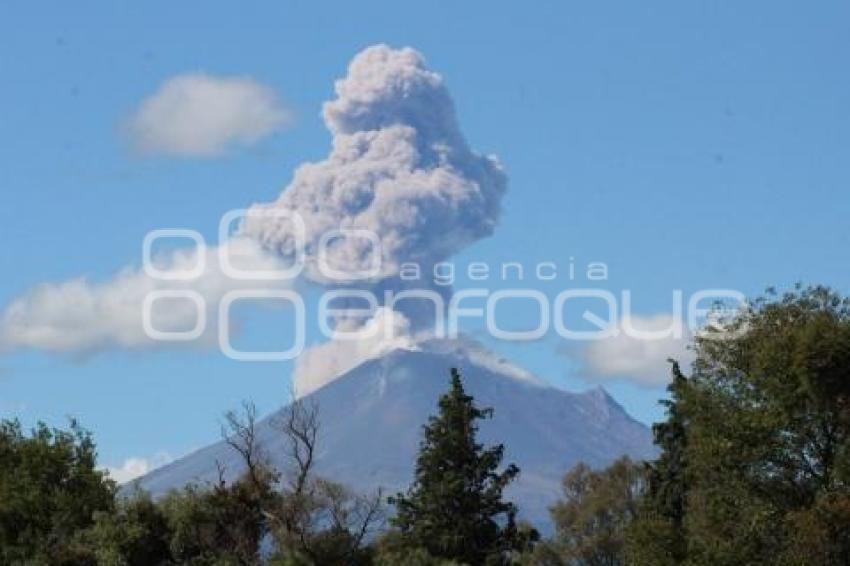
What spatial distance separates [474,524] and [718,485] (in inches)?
909

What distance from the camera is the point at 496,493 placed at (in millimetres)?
85500

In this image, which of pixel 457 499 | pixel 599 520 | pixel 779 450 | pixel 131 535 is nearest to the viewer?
pixel 779 450

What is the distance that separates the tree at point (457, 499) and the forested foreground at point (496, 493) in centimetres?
9

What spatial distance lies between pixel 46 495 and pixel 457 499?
845 inches

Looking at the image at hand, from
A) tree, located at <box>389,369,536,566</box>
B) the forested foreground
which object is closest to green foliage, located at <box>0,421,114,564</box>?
the forested foreground

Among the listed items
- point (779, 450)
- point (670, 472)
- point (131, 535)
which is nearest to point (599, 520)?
point (670, 472)

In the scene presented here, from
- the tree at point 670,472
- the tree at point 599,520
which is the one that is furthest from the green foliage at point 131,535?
the tree at point 599,520

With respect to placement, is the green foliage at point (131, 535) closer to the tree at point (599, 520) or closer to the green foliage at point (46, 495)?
the green foliage at point (46, 495)

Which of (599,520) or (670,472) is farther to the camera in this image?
(599,520)

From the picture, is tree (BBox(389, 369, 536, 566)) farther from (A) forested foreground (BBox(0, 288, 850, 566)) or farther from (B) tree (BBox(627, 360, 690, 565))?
(B) tree (BBox(627, 360, 690, 565))

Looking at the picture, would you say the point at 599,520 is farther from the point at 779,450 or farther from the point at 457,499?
the point at 779,450

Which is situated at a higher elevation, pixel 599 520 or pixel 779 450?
pixel 599 520

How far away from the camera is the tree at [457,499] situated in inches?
3300

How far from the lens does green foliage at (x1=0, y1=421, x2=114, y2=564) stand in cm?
8488
